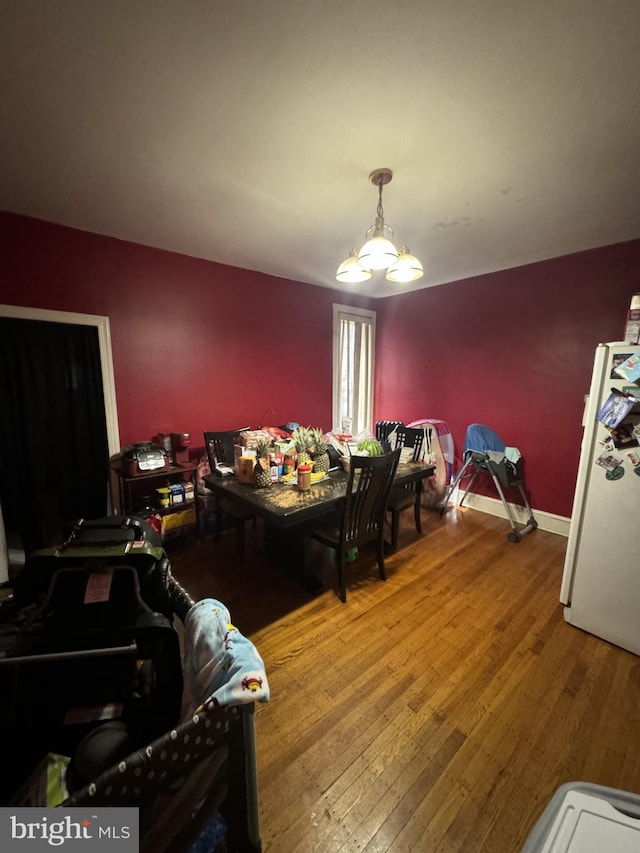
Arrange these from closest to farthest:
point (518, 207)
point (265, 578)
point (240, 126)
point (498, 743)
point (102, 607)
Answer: point (102, 607)
point (498, 743)
point (240, 126)
point (518, 207)
point (265, 578)

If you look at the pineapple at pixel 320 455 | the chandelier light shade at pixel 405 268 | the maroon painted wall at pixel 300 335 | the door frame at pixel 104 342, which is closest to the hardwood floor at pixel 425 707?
the pineapple at pixel 320 455

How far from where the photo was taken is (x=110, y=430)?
8.53 feet

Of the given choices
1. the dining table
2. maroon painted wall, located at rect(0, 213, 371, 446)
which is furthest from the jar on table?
maroon painted wall, located at rect(0, 213, 371, 446)

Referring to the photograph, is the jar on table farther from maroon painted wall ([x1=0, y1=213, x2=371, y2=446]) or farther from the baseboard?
the baseboard

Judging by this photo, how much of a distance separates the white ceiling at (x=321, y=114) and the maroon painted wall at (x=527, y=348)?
479mm

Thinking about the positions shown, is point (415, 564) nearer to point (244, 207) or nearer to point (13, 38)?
point (244, 207)

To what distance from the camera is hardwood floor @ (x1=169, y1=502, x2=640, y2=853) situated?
3.57 ft

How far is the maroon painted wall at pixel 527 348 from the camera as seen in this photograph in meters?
2.66

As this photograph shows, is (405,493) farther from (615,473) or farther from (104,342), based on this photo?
(104,342)

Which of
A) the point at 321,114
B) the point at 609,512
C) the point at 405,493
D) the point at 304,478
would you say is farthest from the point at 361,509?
the point at 321,114

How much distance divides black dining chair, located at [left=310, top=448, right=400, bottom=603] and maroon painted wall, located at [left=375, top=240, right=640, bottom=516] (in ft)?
6.08

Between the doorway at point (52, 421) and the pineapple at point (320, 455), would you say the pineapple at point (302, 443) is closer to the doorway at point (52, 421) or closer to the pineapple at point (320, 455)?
the pineapple at point (320, 455)

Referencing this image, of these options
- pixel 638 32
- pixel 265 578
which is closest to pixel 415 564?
pixel 265 578

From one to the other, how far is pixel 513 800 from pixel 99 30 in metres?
2.90
